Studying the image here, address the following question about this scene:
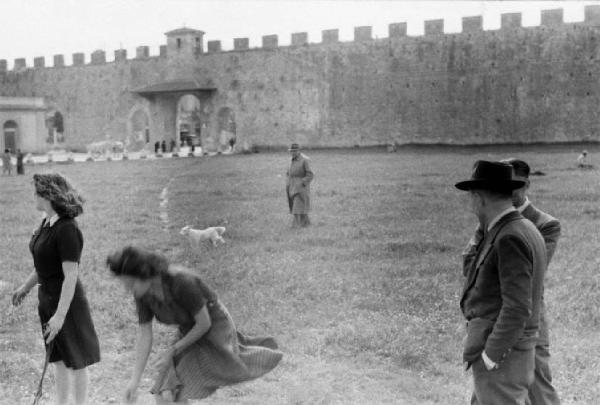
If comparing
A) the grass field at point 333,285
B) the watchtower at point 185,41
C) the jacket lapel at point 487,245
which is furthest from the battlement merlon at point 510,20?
the jacket lapel at point 487,245

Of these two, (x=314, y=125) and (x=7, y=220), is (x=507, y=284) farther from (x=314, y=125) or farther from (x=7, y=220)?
(x=314, y=125)

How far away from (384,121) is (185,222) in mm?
25960

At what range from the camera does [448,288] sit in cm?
777

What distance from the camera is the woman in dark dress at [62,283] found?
14.7ft

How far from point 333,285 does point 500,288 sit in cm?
468

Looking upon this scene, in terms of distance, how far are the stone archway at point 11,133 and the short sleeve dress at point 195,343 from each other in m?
40.0

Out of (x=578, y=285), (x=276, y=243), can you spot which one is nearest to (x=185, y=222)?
(x=276, y=243)

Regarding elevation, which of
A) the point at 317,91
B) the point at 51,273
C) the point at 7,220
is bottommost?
the point at 7,220

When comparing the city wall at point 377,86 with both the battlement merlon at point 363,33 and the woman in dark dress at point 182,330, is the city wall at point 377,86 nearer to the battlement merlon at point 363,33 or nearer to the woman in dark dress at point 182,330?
the battlement merlon at point 363,33

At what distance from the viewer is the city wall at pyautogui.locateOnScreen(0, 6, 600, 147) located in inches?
1351

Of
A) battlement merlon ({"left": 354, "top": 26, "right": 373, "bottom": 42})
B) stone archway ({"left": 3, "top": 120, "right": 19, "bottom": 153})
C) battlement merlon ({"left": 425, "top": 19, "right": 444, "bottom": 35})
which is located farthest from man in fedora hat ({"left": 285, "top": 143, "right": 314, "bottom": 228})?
stone archway ({"left": 3, "top": 120, "right": 19, "bottom": 153})

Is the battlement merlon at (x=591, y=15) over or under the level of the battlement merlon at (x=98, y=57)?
over

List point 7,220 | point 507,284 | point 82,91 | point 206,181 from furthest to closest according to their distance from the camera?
point 82,91 → point 206,181 → point 7,220 → point 507,284

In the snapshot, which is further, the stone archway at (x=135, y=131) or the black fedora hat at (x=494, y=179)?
the stone archway at (x=135, y=131)
